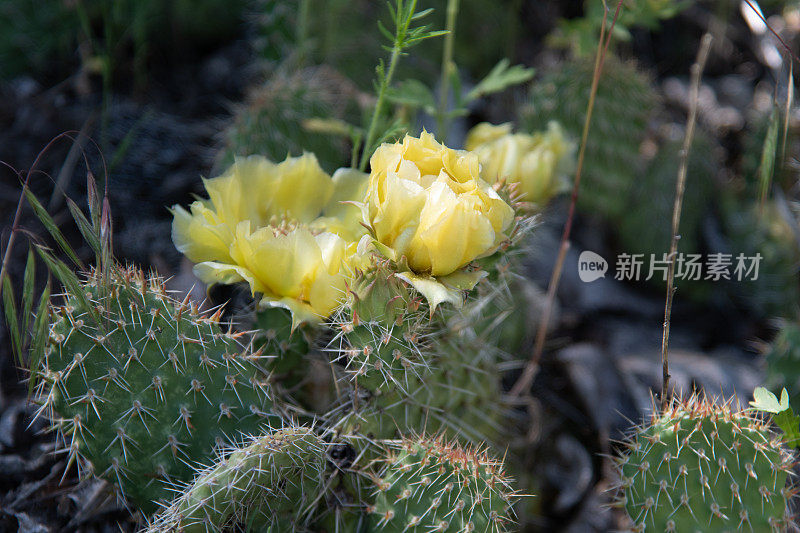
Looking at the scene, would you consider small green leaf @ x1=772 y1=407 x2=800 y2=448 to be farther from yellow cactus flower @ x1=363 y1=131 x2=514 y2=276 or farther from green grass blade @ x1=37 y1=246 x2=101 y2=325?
green grass blade @ x1=37 y1=246 x2=101 y2=325

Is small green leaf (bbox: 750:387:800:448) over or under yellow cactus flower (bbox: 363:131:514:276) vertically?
under

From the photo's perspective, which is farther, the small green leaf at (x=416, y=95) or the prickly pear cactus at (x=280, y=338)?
the small green leaf at (x=416, y=95)

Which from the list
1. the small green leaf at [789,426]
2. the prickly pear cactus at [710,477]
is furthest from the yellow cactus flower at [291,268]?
the small green leaf at [789,426]

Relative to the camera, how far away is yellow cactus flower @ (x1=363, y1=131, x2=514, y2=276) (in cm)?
73

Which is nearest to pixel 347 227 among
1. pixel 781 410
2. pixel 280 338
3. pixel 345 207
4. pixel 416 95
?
pixel 345 207

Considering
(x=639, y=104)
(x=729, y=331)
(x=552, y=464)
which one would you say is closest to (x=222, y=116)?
(x=639, y=104)

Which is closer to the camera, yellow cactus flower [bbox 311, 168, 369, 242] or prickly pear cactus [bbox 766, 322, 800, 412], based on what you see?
yellow cactus flower [bbox 311, 168, 369, 242]

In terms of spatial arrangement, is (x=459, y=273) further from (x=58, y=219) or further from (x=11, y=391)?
(x=58, y=219)

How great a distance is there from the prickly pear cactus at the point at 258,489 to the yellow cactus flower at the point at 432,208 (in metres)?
0.25

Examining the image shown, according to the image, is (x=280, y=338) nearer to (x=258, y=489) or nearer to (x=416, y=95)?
(x=258, y=489)

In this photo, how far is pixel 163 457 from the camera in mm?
804

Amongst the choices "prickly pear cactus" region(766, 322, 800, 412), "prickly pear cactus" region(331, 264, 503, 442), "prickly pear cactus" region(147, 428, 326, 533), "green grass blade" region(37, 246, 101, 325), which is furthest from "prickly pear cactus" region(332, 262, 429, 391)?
"prickly pear cactus" region(766, 322, 800, 412)

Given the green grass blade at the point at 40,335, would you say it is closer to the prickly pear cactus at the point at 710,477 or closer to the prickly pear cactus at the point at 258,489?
the prickly pear cactus at the point at 258,489

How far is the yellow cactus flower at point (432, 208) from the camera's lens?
28.7 inches
